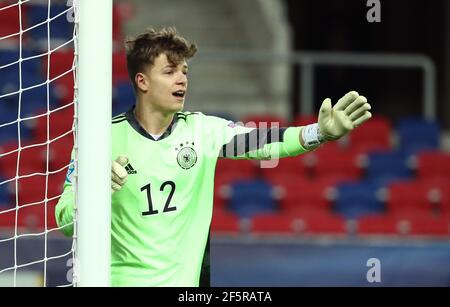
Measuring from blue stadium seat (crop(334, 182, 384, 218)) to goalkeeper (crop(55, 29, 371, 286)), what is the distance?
17.1 ft

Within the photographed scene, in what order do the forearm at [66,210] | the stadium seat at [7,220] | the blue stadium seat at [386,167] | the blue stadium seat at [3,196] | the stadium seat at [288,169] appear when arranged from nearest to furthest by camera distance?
the forearm at [66,210] < the stadium seat at [7,220] < the blue stadium seat at [3,196] < the stadium seat at [288,169] < the blue stadium seat at [386,167]

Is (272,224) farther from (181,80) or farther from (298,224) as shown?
(181,80)

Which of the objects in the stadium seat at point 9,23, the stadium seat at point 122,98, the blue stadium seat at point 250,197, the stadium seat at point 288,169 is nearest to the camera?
the blue stadium seat at point 250,197

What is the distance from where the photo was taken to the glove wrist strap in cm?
383

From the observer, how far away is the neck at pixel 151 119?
13.3 ft

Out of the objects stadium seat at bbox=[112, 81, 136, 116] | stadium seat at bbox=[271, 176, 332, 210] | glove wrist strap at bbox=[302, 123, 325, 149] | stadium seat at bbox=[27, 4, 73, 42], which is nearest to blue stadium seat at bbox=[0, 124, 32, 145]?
stadium seat at bbox=[112, 81, 136, 116]

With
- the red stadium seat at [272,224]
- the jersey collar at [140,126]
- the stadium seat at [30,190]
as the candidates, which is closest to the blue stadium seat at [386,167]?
the red stadium seat at [272,224]

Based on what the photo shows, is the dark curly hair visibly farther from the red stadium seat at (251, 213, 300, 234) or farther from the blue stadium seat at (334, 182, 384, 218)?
the blue stadium seat at (334, 182, 384, 218)

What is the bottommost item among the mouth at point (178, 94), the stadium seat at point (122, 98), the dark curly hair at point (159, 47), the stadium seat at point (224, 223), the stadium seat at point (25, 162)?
the mouth at point (178, 94)

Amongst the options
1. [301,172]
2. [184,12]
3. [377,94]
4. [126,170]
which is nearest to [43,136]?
[301,172]

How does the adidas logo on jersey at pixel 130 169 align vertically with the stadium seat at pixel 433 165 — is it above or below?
below

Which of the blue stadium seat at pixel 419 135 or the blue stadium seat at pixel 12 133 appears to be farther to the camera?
the blue stadium seat at pixel 419 135

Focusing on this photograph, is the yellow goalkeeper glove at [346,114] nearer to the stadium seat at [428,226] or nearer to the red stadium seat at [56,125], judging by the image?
the red stadium seat at [56,125]

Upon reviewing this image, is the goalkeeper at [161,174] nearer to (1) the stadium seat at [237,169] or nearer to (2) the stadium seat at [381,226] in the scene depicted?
(2) the stadium seat at [381,226]
